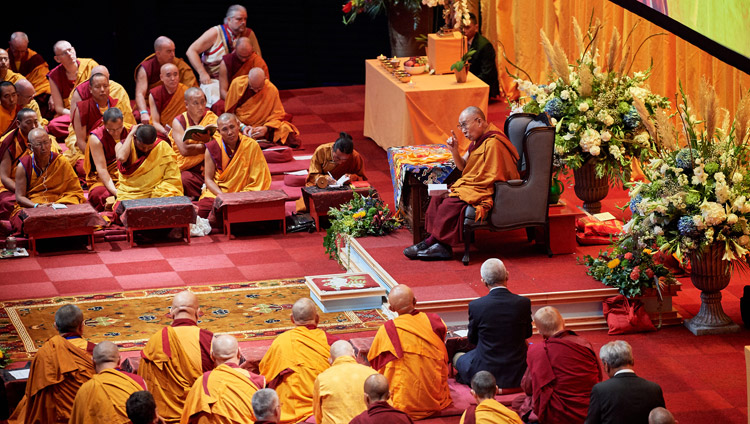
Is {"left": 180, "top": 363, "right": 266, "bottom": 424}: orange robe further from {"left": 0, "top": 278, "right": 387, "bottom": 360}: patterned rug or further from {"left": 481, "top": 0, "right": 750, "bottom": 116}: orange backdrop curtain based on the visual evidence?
{"left": 481, "top": 0, "right": 750, "bottom": 116}: orange backdrop curtain

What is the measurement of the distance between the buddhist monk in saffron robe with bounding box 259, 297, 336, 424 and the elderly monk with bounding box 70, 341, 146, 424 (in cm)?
77

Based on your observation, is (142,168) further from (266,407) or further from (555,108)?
(266,407)

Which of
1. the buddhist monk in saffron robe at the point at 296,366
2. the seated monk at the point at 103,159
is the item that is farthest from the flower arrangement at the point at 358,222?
the buddhist monk in saffron robe at the point at 296,366

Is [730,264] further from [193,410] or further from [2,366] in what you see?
[2,366]

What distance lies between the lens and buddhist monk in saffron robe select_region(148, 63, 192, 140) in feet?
41.3

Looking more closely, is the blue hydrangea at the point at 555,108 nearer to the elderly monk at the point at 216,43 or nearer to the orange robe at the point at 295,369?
the orange robe at the point at 295,369

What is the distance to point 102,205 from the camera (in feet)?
35.3

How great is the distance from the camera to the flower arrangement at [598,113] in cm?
935

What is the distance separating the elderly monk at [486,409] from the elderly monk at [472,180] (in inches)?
115

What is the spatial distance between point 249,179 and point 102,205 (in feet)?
4.42

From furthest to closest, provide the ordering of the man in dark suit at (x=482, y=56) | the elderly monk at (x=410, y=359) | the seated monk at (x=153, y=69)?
the man in dark suit at (x=482, y=56)
the seated monk at (x=153, y=69)
the elderly monk at (x=410, y=359)

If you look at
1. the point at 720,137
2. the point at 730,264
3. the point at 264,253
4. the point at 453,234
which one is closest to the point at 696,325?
the point at 730,264

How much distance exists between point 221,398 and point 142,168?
4.58 metres

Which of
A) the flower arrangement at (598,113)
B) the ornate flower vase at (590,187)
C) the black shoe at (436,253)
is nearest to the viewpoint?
the black shoe at (436,253)
